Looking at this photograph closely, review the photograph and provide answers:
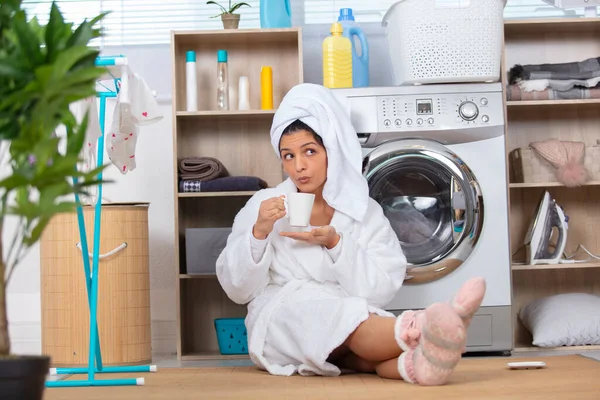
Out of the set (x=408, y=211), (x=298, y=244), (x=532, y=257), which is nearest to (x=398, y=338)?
(x=298, y=244)

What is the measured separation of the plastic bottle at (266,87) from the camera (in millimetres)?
2996

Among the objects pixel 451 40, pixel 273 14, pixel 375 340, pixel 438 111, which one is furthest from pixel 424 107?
pixel 375 340

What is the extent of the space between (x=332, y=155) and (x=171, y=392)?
Answer: 83 cm

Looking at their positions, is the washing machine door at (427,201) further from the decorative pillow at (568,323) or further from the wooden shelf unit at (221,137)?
the wooden shelf unit at (221,137)

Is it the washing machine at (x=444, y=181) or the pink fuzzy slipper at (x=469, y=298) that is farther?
the washing machine at (x=444, y=181)

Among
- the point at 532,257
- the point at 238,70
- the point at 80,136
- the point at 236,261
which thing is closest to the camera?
the point at 80,136

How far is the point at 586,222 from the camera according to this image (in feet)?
10.7

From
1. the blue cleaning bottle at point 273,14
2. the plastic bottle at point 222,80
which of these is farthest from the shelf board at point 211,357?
the blue cleaning bottle at point 273,14

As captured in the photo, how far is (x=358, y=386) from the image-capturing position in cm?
182

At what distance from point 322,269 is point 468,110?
2.79ft

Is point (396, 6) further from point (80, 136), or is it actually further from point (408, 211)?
point (80, 136)

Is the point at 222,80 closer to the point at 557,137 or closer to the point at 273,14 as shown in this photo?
the point at 273,14

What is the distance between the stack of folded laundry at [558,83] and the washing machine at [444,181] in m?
0.30

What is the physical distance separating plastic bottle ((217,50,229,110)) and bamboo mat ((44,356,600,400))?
115 centimetres
